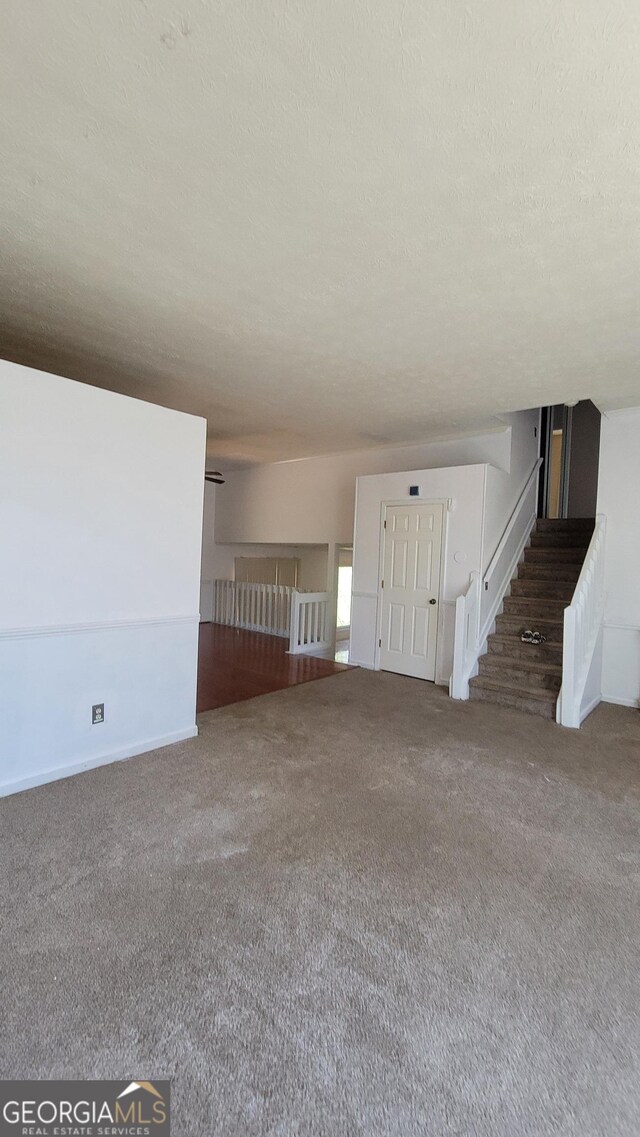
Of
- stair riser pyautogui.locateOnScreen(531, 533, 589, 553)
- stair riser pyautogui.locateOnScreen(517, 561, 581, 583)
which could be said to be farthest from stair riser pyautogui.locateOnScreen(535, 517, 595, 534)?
stair riser pyautogui.locateOnScreen(517, 561, 581, 583)

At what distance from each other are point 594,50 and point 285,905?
10.2 ft

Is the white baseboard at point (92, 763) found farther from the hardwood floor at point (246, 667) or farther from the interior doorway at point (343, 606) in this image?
the interior doorway at point (343, 606)

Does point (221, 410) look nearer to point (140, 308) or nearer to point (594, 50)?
point (140, 308)

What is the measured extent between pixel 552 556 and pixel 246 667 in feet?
13.8

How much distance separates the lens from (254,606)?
28.4 ft

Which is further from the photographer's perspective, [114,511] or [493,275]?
[114,511]

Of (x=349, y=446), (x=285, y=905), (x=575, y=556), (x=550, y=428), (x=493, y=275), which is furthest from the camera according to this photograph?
(x=550, y=428)

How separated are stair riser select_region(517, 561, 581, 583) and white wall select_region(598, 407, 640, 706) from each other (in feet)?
2.38

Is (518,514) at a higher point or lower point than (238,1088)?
higher

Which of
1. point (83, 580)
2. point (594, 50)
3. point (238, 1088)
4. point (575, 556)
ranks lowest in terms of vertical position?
point (238, 1088)

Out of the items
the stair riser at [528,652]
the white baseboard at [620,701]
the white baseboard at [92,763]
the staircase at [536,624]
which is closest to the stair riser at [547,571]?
the staircase at [536,624]

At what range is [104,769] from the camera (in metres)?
3.22

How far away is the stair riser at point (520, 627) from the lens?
5242mm

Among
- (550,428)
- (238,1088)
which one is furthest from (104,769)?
(550,428)
